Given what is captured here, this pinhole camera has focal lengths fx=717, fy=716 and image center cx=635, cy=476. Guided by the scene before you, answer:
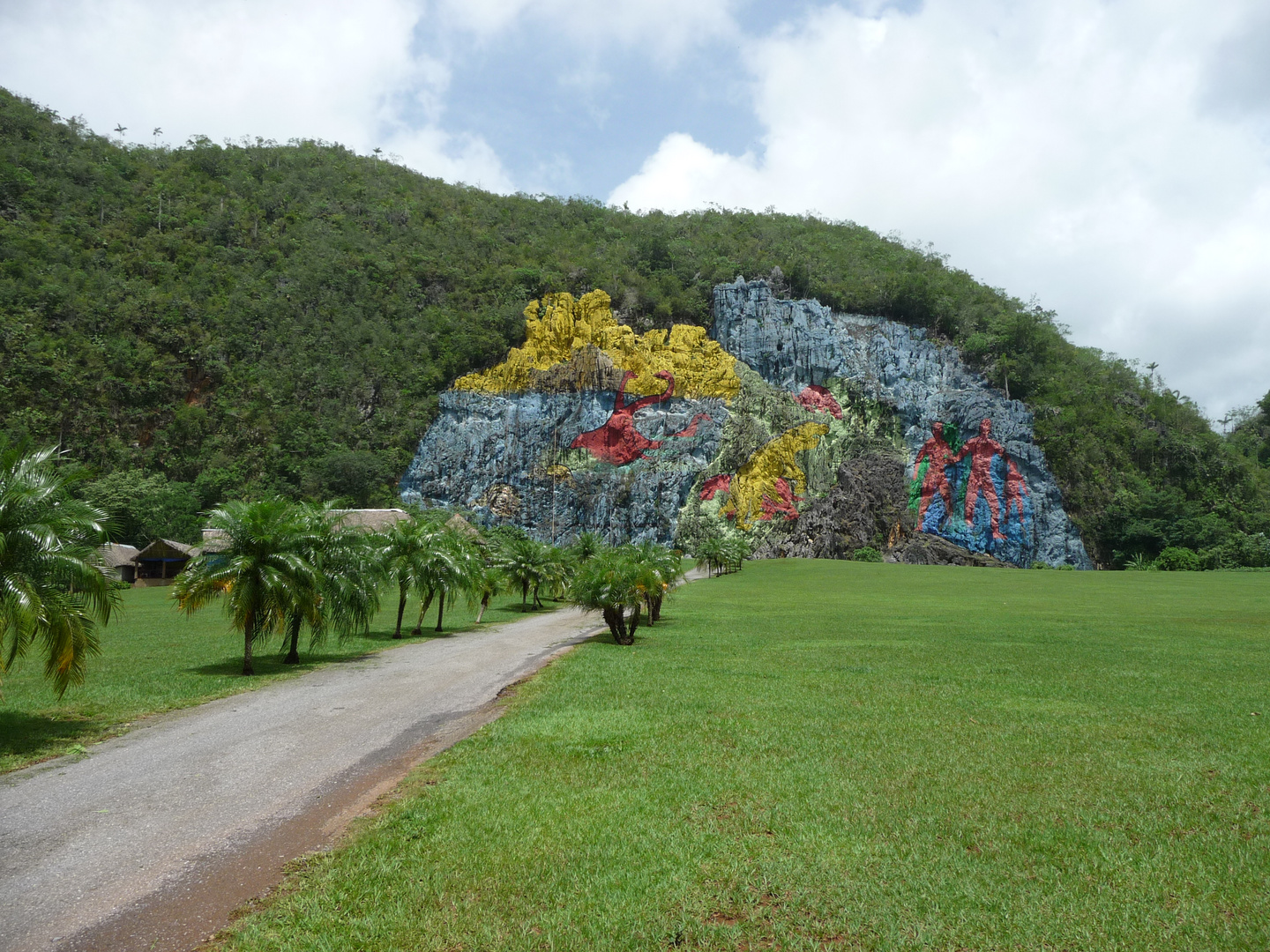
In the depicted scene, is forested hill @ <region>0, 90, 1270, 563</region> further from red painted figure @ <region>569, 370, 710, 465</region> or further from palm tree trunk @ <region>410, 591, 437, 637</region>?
palm tree trunk @ <region>410, 591, 437, 637</region>

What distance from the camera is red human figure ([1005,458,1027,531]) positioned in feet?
243

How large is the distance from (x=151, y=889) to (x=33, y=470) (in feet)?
29.0

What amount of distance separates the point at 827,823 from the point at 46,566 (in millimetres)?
12163

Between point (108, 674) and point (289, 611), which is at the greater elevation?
point (289, 611)

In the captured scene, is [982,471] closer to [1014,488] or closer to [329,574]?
[1014,488]

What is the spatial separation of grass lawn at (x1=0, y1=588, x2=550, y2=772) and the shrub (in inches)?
2675

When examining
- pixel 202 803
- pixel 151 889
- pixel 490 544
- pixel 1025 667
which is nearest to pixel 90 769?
pixel 202 803

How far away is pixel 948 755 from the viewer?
9.77 m

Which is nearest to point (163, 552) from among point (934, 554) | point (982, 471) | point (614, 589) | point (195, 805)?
point (614, 589)

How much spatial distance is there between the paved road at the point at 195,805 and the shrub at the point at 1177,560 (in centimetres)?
7642

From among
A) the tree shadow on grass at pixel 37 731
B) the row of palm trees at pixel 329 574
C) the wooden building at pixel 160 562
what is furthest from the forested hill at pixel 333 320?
the tree shadow on grass at pixel 37 731

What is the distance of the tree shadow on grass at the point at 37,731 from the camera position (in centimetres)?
1092

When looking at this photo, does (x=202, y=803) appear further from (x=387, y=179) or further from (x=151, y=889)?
(x=387, y=179)

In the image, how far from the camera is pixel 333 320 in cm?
8512
